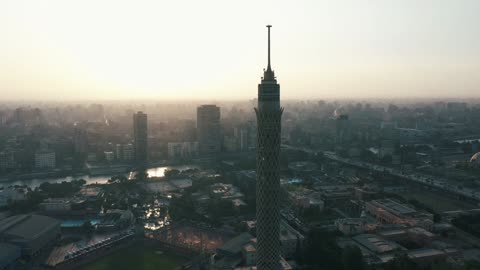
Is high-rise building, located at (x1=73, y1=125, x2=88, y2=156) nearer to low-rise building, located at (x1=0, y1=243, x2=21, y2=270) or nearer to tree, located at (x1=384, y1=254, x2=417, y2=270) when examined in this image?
low-rise building, located at (x1=0, y1=243, x2=21, y2=270)

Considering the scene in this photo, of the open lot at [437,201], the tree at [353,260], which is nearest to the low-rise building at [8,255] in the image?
the tree at [353,260]

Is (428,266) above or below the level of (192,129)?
below

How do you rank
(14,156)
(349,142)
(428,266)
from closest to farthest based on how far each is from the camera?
(428,266), (14,156), (349,142)

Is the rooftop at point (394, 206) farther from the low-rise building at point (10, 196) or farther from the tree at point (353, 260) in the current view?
the low-rise building at point (10, 196)

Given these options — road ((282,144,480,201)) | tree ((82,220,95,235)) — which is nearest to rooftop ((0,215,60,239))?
tree ((82,220,95,235))

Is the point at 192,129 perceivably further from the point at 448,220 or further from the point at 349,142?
the point at 448,220

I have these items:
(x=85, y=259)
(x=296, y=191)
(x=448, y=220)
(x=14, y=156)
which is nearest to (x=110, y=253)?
(x=85, y=259)

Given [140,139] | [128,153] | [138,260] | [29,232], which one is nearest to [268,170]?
[138,260]
